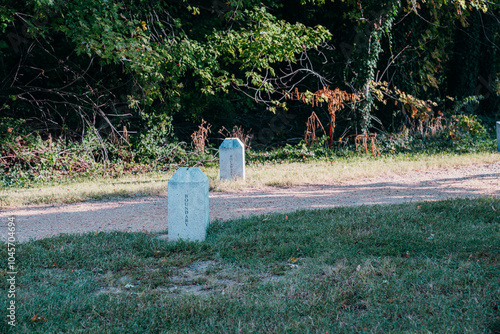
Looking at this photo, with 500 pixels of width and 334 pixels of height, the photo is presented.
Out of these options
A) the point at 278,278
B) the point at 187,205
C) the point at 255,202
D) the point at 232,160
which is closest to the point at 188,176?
the point at 187,205

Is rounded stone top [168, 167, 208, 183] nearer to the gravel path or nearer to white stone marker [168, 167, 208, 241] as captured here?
white stone marker [168, 167, 208, 241]

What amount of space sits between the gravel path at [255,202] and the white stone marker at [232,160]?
2.99ft

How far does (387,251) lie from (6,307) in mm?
3911

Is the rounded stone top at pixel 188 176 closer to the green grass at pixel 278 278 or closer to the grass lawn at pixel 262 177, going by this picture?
the green grass at pixel 278 278

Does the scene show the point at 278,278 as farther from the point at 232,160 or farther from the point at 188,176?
the point at 232,160

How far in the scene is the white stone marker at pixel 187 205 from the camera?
575 centimetres

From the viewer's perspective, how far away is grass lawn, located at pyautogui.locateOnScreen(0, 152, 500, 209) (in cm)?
971

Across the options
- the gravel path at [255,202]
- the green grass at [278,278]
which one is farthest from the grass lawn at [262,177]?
the green grass at [278,278]

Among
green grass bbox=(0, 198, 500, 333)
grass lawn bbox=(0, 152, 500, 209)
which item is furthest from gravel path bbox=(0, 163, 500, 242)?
green grass bbox=(0, 198, 500, 333)

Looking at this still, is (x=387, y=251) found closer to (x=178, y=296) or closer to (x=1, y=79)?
(x=178, y=296)

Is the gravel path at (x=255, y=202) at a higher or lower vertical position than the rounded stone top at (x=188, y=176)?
lower

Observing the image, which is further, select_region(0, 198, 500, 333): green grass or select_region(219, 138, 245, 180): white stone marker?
select_region(219, 138, 245, 180): white stone marker

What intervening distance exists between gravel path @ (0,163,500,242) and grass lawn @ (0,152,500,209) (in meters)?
0.48

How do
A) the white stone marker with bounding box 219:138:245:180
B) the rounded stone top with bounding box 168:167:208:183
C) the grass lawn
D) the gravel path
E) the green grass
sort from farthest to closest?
the white stone marker with bounding box 219:138:245:180
the grass lawn
the gravel path
the rounded stone top with bounding box 168:167:208:183
the green grass
